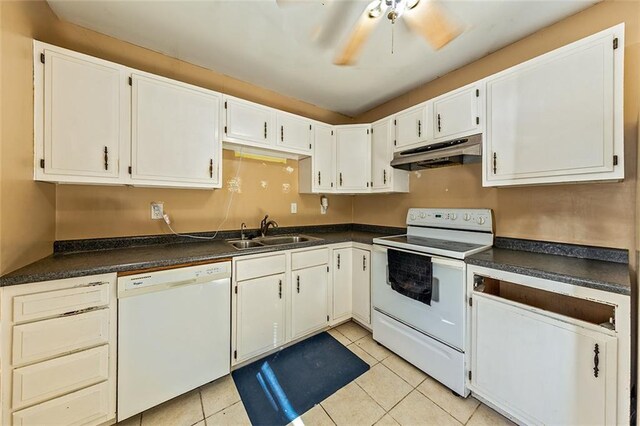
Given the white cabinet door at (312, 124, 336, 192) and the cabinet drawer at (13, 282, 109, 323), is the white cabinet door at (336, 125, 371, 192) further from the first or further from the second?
the cabinet drawer at (13, 282, 109, 323)

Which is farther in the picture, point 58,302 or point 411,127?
point 411,127

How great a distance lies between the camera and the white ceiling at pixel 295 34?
1.46 m

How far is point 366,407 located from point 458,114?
222cm

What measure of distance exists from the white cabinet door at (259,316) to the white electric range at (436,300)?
88 cm

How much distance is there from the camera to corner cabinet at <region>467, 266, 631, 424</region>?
40.5 inches

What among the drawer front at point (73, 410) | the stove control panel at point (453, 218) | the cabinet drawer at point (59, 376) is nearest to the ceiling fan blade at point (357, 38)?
the stove control panel at point (453, 218)

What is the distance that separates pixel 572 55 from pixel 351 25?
4.32ft

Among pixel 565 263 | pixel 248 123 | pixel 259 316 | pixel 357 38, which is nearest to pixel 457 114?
pixel 357 38

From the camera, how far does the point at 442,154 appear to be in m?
1.82

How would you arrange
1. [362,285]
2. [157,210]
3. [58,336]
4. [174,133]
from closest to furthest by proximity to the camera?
[58,336]
[174,133]
[157,210]
[362,285]

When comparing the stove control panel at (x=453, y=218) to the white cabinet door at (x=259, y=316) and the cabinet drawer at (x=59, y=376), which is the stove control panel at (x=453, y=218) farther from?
the cabinet drawer at (x=59, y=376)

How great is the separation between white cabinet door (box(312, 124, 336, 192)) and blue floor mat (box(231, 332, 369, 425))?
5.28ft

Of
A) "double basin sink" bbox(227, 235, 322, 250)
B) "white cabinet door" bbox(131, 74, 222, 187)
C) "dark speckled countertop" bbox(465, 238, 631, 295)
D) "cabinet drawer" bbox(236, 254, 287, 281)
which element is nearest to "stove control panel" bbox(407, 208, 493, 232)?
"dark speckled countertop" bbox(465, 238, 631, 295)

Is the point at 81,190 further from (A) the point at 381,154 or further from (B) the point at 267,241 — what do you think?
(A) the point at 381,154
